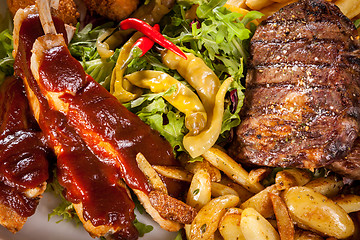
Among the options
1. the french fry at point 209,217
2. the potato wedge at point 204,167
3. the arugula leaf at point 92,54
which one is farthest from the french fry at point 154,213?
Answer: the arugula leaf at point 92,54

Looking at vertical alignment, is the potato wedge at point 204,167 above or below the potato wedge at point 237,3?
below

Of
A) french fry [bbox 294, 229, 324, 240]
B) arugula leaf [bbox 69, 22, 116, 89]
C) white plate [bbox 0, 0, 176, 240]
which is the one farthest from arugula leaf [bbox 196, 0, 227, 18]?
french fry [bbox 294, 229, 324, 240]

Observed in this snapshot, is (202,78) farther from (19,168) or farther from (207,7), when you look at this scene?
(19,168)

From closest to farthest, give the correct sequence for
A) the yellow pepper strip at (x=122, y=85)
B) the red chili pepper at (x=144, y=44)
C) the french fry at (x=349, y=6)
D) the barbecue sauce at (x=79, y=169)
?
the barbecue sauce at (x=79, y=169)
the yellow pepper strip at (x=122, y=85)
the red chili pepper at (x=144, y=44)
the french fry at (x=349, y=6)

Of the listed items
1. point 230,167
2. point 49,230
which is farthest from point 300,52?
point 49,230

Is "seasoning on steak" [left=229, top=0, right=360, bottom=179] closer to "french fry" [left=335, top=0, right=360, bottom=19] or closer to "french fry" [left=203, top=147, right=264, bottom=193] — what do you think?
"french fry" [left=203, top=147, right=264, bottom=193]

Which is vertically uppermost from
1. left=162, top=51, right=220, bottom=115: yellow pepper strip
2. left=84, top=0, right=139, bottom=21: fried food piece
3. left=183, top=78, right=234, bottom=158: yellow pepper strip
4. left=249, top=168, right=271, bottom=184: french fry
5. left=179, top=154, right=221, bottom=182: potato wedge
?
left=84, top=0, right=139, bottom=21: fried food piece

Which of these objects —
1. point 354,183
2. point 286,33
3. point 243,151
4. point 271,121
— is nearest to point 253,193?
point 243,151

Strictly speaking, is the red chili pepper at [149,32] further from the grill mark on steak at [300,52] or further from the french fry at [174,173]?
the french fry at [174,173]
